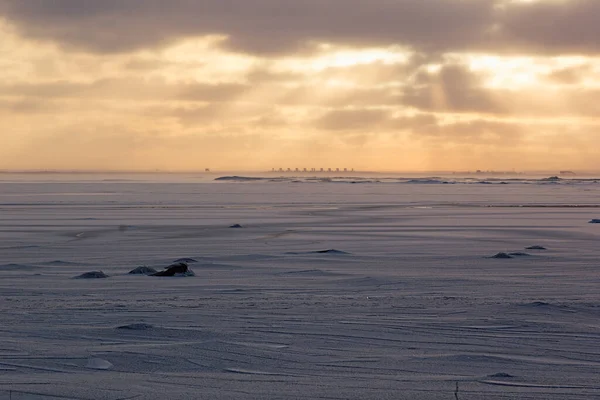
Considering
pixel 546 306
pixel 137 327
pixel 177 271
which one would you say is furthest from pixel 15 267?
pixel 546 306

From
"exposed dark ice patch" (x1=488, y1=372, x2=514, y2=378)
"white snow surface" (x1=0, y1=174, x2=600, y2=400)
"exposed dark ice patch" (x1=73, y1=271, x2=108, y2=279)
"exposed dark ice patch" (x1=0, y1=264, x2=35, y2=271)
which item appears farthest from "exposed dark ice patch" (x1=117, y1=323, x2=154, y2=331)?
"exposed dark ice patch" (x1=0, y1=264, x2=35, y2=271)

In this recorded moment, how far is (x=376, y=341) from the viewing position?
26.0ft

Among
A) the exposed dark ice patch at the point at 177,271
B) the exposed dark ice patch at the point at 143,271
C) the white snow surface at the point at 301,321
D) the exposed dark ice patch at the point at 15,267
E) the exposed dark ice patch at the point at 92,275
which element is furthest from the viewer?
the exposed dark ice patch at the point at 15,267

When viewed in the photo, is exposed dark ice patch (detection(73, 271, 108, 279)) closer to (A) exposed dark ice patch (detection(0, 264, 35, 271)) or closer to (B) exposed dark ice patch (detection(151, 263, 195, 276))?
(B) exposed dark ice patch (detection(151, 263, 195, 276))

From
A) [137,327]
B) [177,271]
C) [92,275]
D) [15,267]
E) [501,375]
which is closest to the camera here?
[501,375]

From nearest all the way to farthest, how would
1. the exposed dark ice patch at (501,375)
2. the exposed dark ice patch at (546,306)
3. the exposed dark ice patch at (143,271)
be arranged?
the exposed dark ice patch at (501,375) → the exposed dark ice patch at (546,306) → the exposed dark ice patch at (143,271)

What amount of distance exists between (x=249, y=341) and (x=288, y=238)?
13.0 meters

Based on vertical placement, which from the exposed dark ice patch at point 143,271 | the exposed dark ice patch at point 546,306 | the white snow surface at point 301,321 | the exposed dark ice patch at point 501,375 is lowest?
the exposed dark ice patch at point 501,375

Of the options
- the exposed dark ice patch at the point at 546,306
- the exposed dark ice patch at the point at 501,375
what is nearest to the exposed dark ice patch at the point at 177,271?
the exposed dark ice patch at the point at 546,306

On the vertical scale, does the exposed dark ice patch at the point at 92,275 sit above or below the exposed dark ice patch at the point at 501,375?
above

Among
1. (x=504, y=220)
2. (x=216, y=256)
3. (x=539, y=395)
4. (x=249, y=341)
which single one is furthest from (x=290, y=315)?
(x=504, y=220)

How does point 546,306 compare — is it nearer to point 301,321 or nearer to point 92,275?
point 301,321

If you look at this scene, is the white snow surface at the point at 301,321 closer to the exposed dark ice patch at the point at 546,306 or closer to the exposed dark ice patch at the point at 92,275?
the exposed dark ice patch at the point at 546,306

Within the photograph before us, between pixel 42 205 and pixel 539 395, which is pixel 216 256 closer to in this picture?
pixel 539 395
